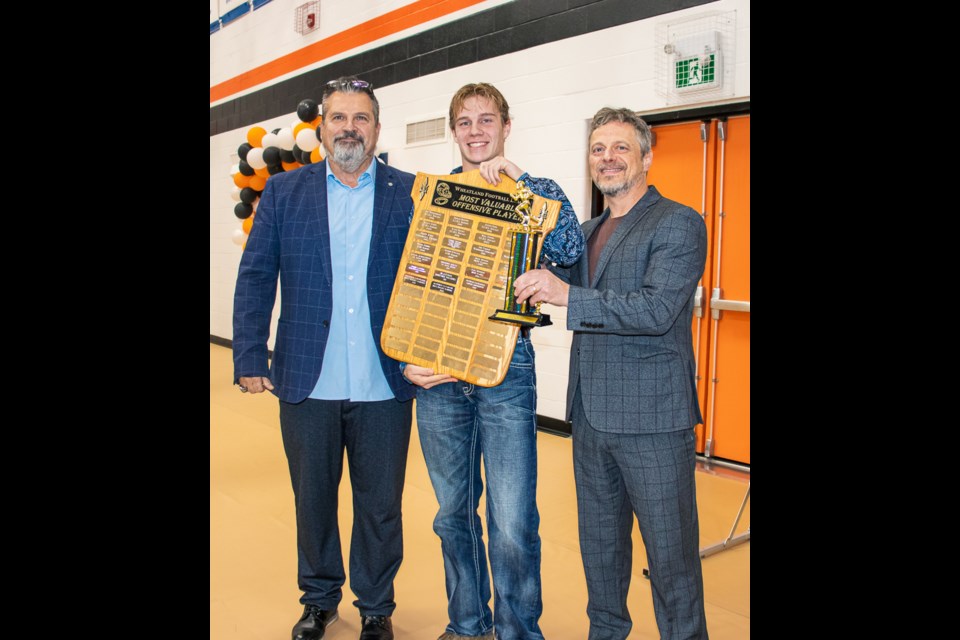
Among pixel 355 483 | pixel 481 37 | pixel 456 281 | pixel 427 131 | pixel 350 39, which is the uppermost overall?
pixel 350 39

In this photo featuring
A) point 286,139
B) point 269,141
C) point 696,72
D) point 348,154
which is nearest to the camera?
point 348,154

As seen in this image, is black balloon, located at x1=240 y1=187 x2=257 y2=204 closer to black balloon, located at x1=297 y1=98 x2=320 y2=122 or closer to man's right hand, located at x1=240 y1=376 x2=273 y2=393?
black balloon, located at x1=297 y1=98 x2=320 y2=122

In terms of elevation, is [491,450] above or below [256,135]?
below

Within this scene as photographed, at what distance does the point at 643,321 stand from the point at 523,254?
0.36 m

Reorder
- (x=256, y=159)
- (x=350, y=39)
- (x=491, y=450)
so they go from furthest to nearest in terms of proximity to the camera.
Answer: (x=350, y=39) < (x=256, y=159) < (x=491, y=450)

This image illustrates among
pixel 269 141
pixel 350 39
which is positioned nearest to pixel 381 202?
pixel 269 141

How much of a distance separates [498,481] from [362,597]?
2.40 ft

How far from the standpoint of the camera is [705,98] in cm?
447

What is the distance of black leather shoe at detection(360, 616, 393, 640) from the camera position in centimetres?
242

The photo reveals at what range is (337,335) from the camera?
2.34 m

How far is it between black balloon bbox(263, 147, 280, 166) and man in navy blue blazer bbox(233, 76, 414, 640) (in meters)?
4.19

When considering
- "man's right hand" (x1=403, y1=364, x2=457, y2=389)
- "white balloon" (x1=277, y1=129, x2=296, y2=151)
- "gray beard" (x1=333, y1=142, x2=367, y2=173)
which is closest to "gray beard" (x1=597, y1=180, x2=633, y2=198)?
"man's right hand" (x1=403, y1=364, x2=457, y2=389)

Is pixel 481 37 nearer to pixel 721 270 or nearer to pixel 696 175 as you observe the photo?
pixel 696 175
